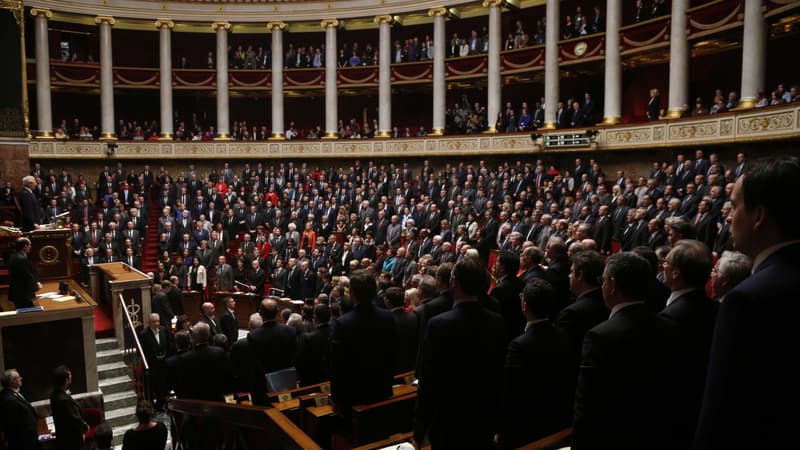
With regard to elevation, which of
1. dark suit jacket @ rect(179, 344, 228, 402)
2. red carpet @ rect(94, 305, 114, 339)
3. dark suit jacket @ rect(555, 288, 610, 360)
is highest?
dark suit jacket @ rect(555, 288, 610, 360)

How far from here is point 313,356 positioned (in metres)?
5.28

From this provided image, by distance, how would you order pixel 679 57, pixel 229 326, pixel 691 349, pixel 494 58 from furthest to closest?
pixel 494 58 < pixel 679 57 < pixel 229 326 < pixel 691 349

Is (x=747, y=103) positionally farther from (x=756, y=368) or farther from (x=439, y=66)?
(x=756, y=368)

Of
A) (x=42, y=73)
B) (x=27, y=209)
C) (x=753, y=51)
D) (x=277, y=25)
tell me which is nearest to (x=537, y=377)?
(x=27, y=209)

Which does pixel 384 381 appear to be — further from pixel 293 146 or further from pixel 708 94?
pixel 293 146

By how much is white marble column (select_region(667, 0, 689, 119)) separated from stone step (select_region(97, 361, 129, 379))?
50.0 feet

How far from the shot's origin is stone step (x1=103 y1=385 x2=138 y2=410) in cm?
912

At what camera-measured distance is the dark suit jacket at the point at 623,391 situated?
7.47 ft

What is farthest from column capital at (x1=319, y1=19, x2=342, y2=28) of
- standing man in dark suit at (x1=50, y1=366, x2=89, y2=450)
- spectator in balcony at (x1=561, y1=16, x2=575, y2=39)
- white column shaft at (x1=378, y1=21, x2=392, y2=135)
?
standing man in dark suit at (x1=50, y1=366, x2=89, y2=450)

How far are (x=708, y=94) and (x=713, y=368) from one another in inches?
794

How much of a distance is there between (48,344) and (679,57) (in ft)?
A: 56.0

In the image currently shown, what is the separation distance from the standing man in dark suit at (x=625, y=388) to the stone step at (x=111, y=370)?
31.1ft

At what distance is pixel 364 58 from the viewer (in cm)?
2598

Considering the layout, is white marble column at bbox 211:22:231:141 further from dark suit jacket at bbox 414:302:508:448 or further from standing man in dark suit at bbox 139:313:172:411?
dark suit jacket at bbox 414:302:508:448
